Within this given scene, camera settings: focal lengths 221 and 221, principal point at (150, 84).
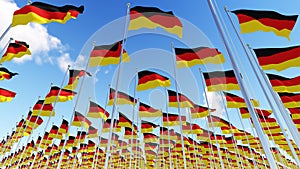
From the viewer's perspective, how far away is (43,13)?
762 cm

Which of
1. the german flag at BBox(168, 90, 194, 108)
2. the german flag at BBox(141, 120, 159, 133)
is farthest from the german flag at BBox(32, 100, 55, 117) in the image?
the german flag at BBox(168, 90, 194, 108)

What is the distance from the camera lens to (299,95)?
40.4 ft

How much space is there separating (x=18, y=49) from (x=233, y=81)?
10019 mm

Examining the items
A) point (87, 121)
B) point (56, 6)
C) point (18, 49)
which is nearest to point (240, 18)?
point (56, 6)

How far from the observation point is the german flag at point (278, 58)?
807 cm

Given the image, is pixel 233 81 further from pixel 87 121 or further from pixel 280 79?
pixel 87 121

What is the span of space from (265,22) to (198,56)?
3.40 m

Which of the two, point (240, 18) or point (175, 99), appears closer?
point (240, 18)

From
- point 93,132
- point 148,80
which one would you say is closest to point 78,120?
point 93,132

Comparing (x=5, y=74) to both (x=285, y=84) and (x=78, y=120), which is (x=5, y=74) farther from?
(x=285, y=84)

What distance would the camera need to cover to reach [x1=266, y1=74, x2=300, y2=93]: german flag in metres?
10.5

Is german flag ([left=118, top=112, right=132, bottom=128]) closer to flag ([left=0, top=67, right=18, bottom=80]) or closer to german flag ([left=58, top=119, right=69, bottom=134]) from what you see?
german flag ([left=58, top=119, right=69, bottom=134])

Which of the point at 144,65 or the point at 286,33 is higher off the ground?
the point at 144,65

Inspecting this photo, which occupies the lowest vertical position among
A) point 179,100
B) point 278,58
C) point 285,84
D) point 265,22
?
point 278,58
